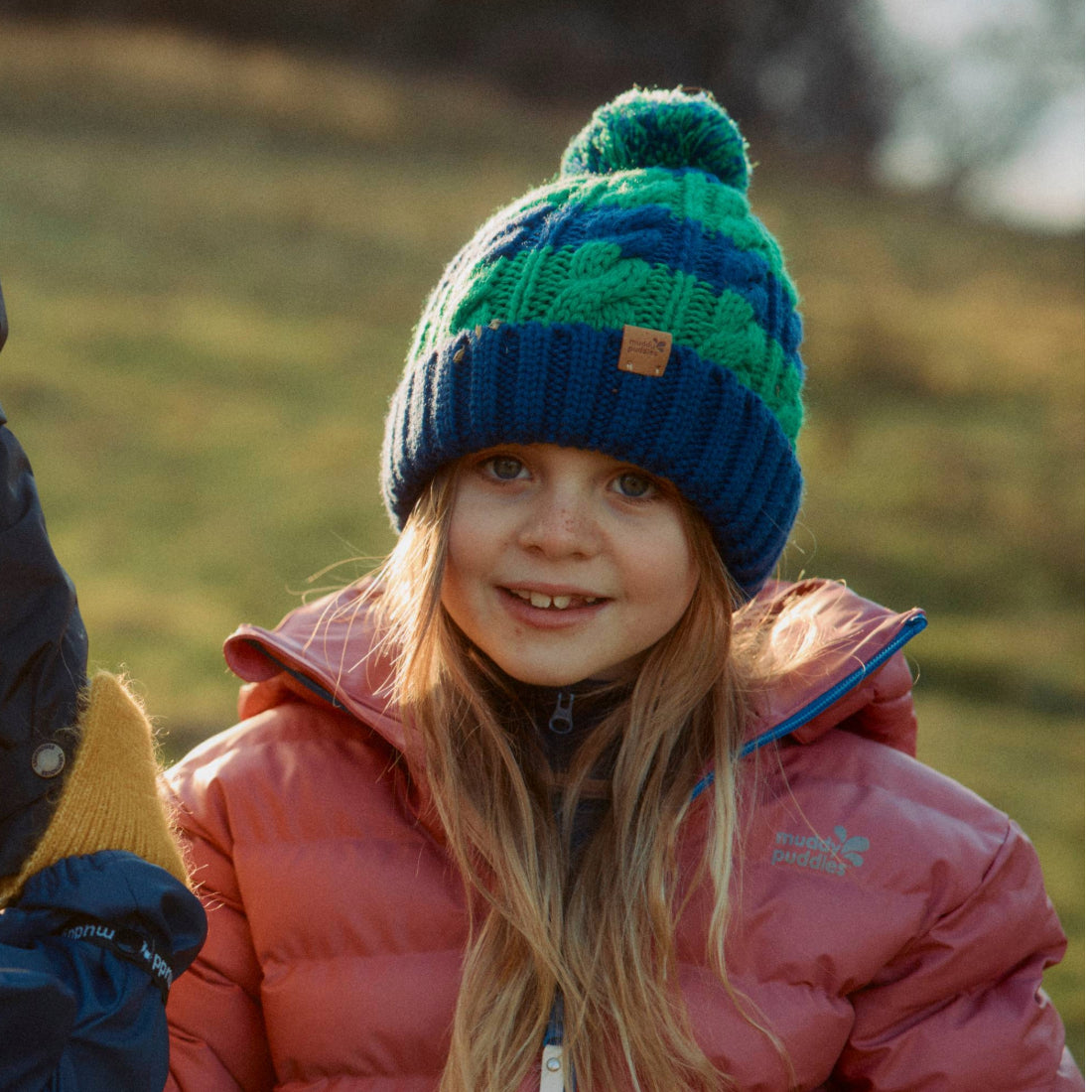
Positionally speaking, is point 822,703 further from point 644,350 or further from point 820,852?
point 644,350

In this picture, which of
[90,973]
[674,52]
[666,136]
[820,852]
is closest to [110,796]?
[90,973]

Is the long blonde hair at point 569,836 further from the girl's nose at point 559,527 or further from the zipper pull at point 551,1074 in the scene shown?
the girl's nose at point 559,527

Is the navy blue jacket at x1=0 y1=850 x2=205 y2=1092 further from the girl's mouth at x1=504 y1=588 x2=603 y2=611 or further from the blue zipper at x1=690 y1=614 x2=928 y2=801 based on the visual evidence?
the blue zipper at x1=690 y1=614 x2=928 y2=801

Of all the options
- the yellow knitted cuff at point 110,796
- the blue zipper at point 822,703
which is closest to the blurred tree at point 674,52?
the blue zipper at point 822,703

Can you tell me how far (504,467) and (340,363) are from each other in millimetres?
3399

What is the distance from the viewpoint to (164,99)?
5.58 meters

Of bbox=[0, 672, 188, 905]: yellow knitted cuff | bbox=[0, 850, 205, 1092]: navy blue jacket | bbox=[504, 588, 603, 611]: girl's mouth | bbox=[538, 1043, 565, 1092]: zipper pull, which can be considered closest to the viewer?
bbox=[0, 850, 205, 1092]: navy blue jacket

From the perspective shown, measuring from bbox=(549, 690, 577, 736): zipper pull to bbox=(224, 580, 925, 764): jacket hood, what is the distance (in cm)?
18

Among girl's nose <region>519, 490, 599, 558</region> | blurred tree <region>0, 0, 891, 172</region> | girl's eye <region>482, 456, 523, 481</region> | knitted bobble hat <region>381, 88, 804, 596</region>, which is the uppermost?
blurred tree <region>0, 0, 891, 172</region>

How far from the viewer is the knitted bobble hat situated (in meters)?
1.38

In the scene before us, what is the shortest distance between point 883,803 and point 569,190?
2.62 ft

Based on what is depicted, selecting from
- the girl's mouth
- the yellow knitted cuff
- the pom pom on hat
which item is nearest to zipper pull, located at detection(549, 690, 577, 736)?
the girl's mouth

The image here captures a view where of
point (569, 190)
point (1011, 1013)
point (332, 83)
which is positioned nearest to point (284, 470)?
point (332, 83)

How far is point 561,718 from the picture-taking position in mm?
1551
